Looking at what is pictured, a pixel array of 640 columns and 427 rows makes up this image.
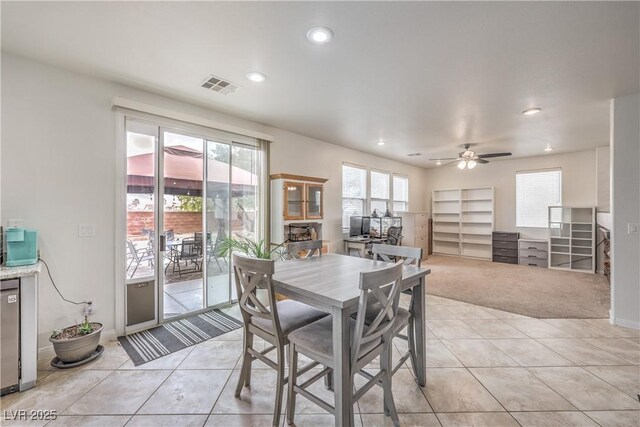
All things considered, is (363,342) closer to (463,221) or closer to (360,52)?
(360,52)

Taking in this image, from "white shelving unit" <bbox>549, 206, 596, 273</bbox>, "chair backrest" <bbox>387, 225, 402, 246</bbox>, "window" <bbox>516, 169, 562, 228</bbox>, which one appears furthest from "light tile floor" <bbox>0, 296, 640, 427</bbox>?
A: "window" <bbox>516, 169, 562, 228</bbox>

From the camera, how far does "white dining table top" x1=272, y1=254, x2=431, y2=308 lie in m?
1.57

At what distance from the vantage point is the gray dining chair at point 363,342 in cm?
148

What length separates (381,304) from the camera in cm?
162

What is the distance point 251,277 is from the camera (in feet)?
5.91

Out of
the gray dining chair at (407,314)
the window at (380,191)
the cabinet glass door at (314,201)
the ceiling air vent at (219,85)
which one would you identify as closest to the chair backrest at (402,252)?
the gray dining chair at (407,314)

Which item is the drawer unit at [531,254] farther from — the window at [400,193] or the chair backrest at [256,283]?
the chair backrest at [256,283]

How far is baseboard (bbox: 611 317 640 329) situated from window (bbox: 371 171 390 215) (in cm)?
429

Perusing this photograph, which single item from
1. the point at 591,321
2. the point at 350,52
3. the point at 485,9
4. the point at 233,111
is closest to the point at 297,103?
the point at 233,111

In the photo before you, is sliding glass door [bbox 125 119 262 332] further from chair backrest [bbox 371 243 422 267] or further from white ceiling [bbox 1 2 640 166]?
chair backrest [bbox 371 243 422 267]

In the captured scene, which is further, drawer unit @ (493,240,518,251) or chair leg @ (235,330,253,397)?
drawer unit @ (493,240,518,251)

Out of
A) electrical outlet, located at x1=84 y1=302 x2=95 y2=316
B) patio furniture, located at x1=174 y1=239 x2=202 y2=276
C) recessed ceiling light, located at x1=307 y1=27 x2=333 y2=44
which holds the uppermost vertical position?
recessed ceiling light, located at x1=307 y1=27 x2=333 y2=44

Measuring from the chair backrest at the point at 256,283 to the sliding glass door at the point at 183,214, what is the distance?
1.87 metres

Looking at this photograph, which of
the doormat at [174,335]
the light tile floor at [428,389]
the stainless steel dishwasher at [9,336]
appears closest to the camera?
the light tile floor at [428,389]
